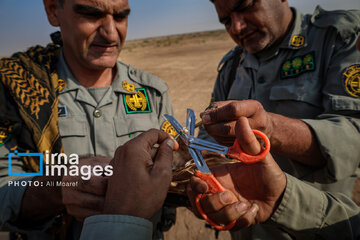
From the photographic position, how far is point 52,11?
250cm

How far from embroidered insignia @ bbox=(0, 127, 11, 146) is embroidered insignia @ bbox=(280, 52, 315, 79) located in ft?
9.22

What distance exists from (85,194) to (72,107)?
1.20 metres

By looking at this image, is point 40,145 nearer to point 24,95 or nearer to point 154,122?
point 24,95

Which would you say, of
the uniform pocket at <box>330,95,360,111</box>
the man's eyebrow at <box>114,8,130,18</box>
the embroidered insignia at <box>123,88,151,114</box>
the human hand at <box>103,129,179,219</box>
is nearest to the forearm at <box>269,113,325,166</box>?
the uniform pocket at <box>330,95,360,111</box>

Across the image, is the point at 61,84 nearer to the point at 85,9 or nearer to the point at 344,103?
the point at 85,9

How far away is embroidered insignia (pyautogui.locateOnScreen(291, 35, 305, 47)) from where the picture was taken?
2.54 meters

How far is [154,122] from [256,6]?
177cm

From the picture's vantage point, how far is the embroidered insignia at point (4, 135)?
1.91 m

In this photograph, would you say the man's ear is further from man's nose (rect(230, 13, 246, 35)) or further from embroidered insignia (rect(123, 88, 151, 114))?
man's nose (rect(230, 13, 246, 35))

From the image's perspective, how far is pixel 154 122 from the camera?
8.84 feet

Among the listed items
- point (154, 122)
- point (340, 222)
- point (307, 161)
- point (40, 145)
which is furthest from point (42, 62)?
point (340, 222)

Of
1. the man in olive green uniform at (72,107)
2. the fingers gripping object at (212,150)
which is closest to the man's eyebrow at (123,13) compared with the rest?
the man in olive green uniform at (72,107)

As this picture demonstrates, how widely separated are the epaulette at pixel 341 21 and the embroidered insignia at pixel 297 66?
0.32 metres

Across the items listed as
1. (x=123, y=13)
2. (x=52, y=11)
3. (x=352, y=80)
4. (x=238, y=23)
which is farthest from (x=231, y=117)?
(x=52, y=11)
